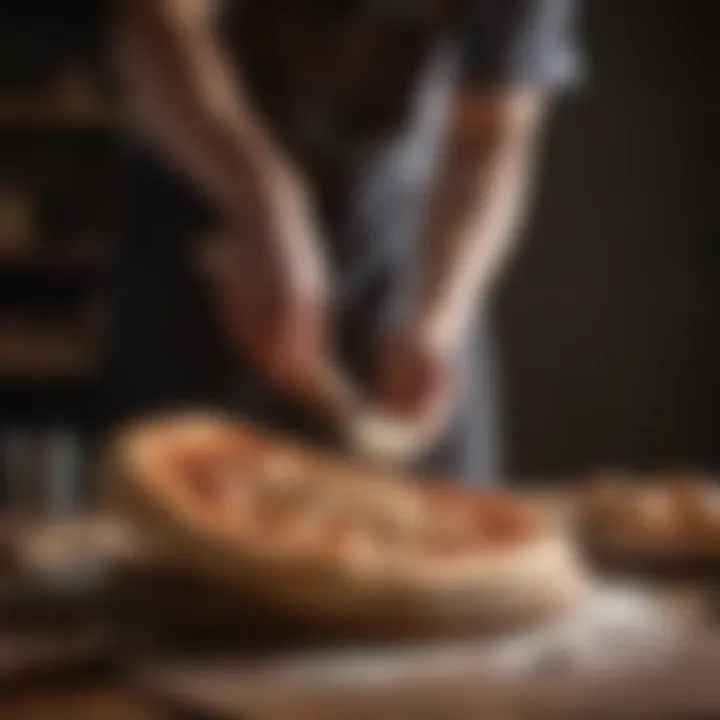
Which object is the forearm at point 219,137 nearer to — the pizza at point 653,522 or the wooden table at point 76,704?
the pizza at point 653,522

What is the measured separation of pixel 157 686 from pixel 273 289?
1.03 feet

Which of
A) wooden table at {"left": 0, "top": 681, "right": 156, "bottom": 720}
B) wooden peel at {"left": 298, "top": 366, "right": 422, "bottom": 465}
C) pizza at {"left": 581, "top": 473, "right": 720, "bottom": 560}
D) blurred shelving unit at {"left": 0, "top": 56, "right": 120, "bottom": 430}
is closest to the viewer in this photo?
wooden table at {"left": 0, "top": 681, "right": 156, "bottom": 720}

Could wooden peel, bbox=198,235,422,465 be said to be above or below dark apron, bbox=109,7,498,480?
below

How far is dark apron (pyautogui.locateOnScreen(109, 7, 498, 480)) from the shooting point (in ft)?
2.31

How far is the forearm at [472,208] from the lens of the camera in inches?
28.6

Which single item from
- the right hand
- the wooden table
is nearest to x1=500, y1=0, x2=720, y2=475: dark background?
the right hand

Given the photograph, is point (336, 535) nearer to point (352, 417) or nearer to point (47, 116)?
point (352, 417)

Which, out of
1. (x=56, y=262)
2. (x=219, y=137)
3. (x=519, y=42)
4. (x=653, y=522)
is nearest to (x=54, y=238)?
(x=56, y=262)

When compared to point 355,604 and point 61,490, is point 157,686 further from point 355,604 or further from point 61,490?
point 61,490

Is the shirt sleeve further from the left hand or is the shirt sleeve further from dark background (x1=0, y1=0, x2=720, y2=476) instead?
the left hand

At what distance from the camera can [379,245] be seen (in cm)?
72

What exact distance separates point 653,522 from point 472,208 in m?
0.23

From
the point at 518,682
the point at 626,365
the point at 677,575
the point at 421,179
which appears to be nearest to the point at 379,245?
the point at 421,179

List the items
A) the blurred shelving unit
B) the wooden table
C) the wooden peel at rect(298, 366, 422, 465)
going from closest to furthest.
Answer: the wooden table < the wooden peel at rect(298, 366, 422, 465) < the blurred shelving unit
